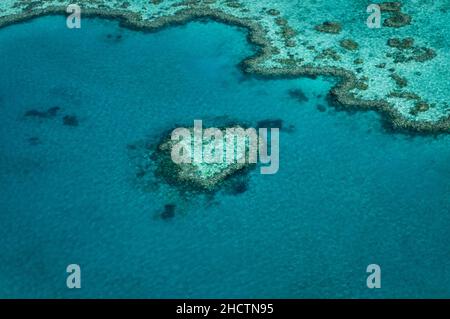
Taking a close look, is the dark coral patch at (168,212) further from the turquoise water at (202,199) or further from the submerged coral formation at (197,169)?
the submerged coral formation at (197,169)

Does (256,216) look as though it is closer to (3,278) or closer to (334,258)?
(334,258)

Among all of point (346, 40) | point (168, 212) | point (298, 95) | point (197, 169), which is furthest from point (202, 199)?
point (346, 40)

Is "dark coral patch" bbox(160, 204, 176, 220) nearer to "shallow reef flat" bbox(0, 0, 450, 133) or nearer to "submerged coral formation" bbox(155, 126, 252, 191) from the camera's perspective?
"submerged coral formation" bbox(155, 126, 252, 191)

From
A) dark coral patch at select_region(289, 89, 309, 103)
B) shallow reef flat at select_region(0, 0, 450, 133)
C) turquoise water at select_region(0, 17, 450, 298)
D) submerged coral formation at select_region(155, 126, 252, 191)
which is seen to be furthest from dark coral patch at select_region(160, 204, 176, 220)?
shallow reef flat at select_region(0, 0, 450, 133)

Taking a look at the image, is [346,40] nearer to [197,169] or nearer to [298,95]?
[298,95]
